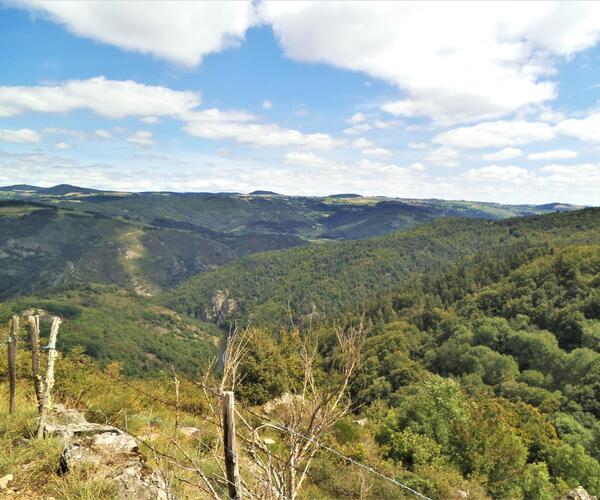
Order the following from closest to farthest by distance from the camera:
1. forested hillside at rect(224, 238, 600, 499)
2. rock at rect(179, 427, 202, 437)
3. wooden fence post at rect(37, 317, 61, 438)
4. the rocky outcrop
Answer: the rocky outcrop → wooden fence post at rect(37, 317, 61, 438) → rock at rect(179, 427, 202, 437) → forested hillside at rect(224, 238, 600, 499)

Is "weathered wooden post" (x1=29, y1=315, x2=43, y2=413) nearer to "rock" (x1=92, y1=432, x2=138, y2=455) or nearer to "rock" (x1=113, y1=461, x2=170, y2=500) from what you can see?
"rock" (x1=92, y1=432, x2=138, y2=455)

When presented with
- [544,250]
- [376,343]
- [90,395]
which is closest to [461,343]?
[376,343]

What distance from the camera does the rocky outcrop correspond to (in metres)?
6.93

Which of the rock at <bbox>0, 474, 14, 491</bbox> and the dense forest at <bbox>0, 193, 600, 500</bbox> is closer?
the rock at <bbox>0, 474, 14, 491</bbox>

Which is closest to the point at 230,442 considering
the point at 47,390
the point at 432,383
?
the point at 47,390

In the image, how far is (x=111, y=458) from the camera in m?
7.73

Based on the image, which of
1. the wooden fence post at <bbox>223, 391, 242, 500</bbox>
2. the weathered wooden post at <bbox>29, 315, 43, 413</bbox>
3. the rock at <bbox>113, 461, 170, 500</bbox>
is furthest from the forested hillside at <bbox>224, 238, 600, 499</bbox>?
the weathered wooden post at <bbox>29, 315, 43, 413</bbox>

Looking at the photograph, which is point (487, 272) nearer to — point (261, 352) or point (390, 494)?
point (261, 352)

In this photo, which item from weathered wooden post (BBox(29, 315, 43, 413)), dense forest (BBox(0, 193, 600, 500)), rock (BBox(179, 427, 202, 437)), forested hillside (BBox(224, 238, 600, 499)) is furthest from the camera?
forested hillside (BBox(224, 238, 600, 499))

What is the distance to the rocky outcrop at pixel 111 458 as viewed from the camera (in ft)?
22.7

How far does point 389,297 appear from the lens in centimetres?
17388

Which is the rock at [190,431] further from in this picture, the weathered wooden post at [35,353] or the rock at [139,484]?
the rock at [139,484]

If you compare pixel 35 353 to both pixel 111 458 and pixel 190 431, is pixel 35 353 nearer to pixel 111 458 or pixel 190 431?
pixel 111 458

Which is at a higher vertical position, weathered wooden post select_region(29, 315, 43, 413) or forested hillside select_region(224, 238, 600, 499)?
weathered wooden post select_region(29, 315, 43, 413)
